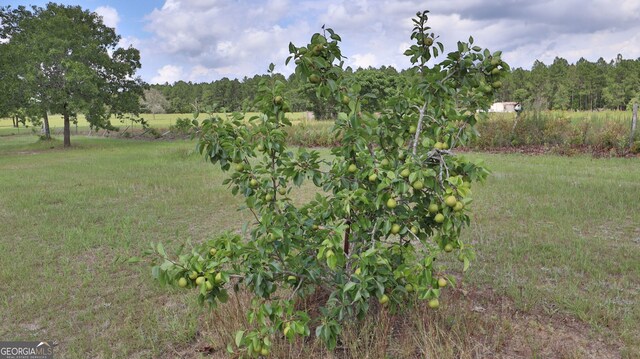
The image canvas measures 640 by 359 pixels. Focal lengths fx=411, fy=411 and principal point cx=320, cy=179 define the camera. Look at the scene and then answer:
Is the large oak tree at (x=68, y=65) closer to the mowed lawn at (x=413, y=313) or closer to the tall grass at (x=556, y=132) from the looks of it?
the mowed lawn at (x=413, y=313)

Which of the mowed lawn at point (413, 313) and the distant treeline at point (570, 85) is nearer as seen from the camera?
the mowed lawn at point (413, 313)

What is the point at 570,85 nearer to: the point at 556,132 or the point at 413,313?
the point at 556,132

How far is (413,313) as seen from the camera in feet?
9.42

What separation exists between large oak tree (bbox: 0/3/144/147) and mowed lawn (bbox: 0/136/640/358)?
43.2 ft

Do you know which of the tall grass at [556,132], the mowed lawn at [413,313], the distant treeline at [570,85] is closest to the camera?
the mowed lawn at [413,313]

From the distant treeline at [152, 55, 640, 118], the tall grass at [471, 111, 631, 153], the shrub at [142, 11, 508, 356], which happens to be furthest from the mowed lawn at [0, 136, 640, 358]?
the distant treeline at [152, 55, 640, 118]

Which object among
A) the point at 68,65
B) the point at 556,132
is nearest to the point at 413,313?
the point at 556,132

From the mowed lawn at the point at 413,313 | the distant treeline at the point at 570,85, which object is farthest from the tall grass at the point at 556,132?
the distant treeline at the point at 570,85

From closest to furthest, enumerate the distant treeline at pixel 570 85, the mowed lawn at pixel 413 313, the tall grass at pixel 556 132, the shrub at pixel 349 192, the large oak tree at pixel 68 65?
the shrub at pixel 349 192, the mowed lawn at pixel 413 313, the tall grass at pixel 556 132, the large oak tree at pixel 68 65, the distant treeline at pixel 570 85

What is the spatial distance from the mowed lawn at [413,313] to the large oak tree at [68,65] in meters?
13.2

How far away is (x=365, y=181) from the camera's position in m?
2.47

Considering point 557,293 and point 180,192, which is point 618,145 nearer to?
point 557,293

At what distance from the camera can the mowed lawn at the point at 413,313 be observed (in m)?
2.84

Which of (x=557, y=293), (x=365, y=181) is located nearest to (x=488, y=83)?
(x=365, y=181)
